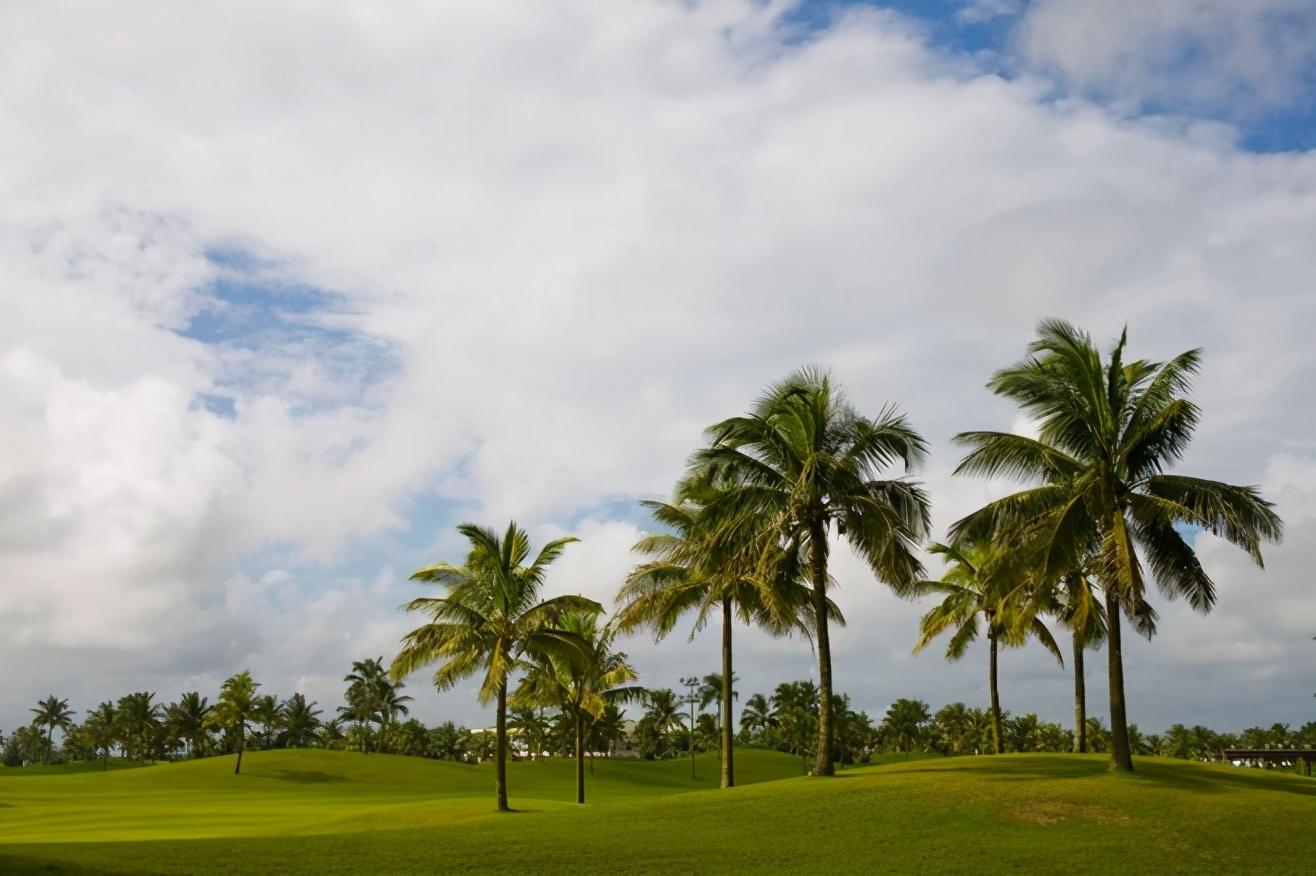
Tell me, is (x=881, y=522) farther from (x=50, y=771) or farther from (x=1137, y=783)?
(x=50, y=771)

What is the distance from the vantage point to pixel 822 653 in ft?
109

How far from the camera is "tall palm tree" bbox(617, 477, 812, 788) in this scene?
115 ft

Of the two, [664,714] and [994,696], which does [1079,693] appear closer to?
[994,696]

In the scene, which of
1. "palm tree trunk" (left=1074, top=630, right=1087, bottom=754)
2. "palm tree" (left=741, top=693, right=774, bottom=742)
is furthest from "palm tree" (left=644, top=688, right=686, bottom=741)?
"palm tree trunk" (left=1074, top=630, right=1087, bottom=754)

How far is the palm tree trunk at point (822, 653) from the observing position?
107ft

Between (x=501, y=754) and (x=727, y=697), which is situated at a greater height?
(x=727, y=697)

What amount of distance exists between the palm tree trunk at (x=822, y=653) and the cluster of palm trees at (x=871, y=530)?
7 centimetres

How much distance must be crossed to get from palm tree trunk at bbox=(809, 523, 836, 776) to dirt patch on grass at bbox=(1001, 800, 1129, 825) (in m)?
7.83

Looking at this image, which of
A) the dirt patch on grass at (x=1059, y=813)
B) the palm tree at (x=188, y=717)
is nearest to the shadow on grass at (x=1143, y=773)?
the dirt patch on grass at (x=1059, y=813)

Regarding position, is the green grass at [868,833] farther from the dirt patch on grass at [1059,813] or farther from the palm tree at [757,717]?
the palm tree at [757,717]

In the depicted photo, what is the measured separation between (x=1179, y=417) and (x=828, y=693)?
1288 centimetres

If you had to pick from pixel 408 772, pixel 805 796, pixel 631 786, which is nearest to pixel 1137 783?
pixel 805 796

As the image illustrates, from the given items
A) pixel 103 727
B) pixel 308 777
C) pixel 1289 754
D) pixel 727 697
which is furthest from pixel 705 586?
pixel 103 727

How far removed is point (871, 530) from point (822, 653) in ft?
13.5
